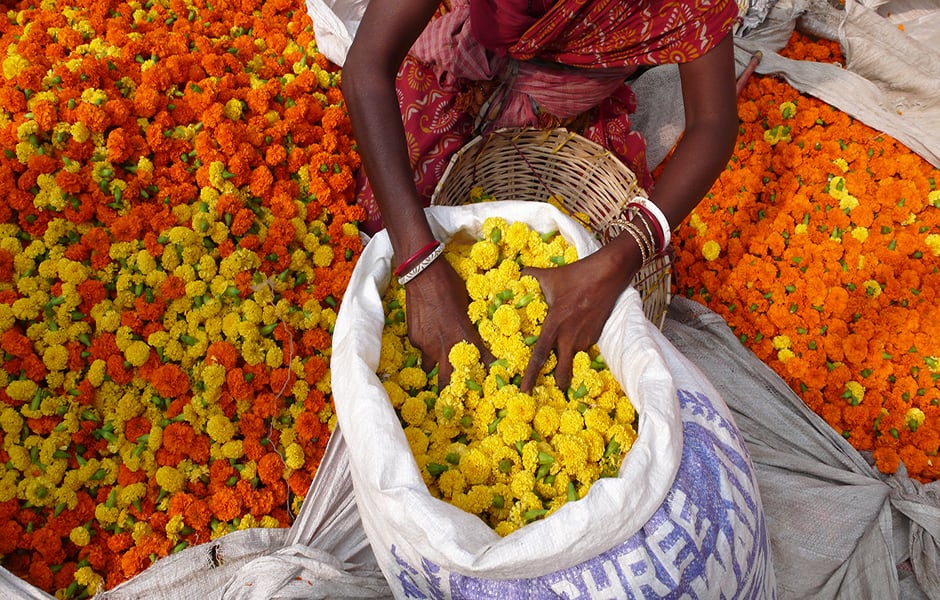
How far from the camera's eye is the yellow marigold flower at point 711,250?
2.43 metres

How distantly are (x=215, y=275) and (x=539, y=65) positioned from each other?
3.92ft

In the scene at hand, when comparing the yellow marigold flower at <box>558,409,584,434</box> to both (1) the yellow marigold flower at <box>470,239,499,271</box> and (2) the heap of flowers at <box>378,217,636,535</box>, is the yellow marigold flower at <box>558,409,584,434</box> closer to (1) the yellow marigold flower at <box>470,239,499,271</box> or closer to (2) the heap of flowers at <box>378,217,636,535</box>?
(2) the heap of flowers at <box>378,217,636,535</box>

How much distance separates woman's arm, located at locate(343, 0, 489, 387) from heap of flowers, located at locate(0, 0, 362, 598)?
402mm

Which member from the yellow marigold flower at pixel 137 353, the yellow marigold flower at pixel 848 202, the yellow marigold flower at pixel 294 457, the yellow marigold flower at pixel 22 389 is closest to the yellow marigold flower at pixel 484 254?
the yellow marigold flower at pixel 294 457

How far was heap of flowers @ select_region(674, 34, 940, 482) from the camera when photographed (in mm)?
2197

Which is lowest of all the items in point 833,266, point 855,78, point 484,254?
point 833,266

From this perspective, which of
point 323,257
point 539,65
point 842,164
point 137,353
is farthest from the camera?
point 842,164

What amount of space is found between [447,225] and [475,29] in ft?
2.06

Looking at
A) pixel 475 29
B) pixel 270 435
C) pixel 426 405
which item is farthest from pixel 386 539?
pixel 475 29

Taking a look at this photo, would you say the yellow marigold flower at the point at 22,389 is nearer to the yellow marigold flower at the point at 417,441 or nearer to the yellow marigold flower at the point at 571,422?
the yellow marigold flower at the point at 417,441

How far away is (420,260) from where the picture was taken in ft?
5.21

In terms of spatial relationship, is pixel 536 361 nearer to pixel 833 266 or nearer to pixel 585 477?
pixel 585 477

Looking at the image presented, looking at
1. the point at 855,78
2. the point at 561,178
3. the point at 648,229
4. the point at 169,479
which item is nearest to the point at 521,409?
the point at 648,229

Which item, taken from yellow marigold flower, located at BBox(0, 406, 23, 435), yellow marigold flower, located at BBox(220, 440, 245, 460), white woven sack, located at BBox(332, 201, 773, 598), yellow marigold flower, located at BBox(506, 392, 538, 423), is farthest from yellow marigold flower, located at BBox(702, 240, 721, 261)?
yellow marigold flower, located at BBox(0, 406, 23, 435)
